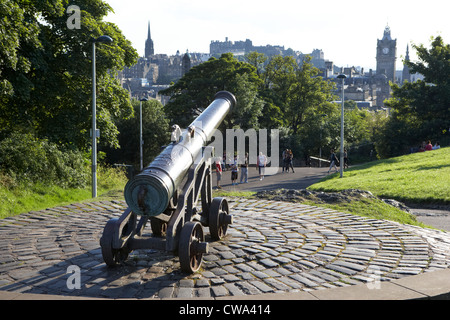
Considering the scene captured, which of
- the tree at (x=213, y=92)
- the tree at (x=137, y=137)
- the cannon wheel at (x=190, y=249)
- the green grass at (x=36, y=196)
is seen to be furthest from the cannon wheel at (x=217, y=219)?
the tree at (x=137, y=137)

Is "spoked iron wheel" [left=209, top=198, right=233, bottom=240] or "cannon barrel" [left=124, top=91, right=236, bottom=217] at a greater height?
"cannon barrel" [left=124, top=91, right=236, bottom=217]

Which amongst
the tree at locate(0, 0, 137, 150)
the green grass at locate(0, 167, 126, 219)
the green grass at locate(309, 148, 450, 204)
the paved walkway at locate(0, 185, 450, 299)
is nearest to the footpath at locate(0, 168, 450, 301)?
the paved walkway at locate(0, 185, 450, 299)

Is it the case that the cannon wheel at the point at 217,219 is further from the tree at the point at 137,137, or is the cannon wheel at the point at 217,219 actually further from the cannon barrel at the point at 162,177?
the tree at the point at 137,137

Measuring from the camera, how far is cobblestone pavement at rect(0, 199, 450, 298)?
5.50 m

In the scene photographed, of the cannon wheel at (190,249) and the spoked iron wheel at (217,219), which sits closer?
the cannon wheel at (190,249)

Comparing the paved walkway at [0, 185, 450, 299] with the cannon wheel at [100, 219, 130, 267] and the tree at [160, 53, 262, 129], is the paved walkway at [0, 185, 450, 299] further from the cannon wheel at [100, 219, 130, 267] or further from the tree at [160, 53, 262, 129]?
the tree at [160, 53, 262, 129]

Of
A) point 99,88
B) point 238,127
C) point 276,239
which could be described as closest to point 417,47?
point 238,127

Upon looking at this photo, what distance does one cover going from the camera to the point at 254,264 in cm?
630

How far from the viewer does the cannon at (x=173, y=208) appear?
5.77 metres

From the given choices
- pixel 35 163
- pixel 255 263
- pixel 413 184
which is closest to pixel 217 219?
pixel 255 263

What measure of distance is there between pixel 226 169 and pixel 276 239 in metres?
23.8

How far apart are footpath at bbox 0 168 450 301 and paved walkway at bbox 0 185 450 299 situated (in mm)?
12

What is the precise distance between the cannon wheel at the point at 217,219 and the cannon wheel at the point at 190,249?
3.99 ft

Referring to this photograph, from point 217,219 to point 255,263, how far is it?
1.24 m
